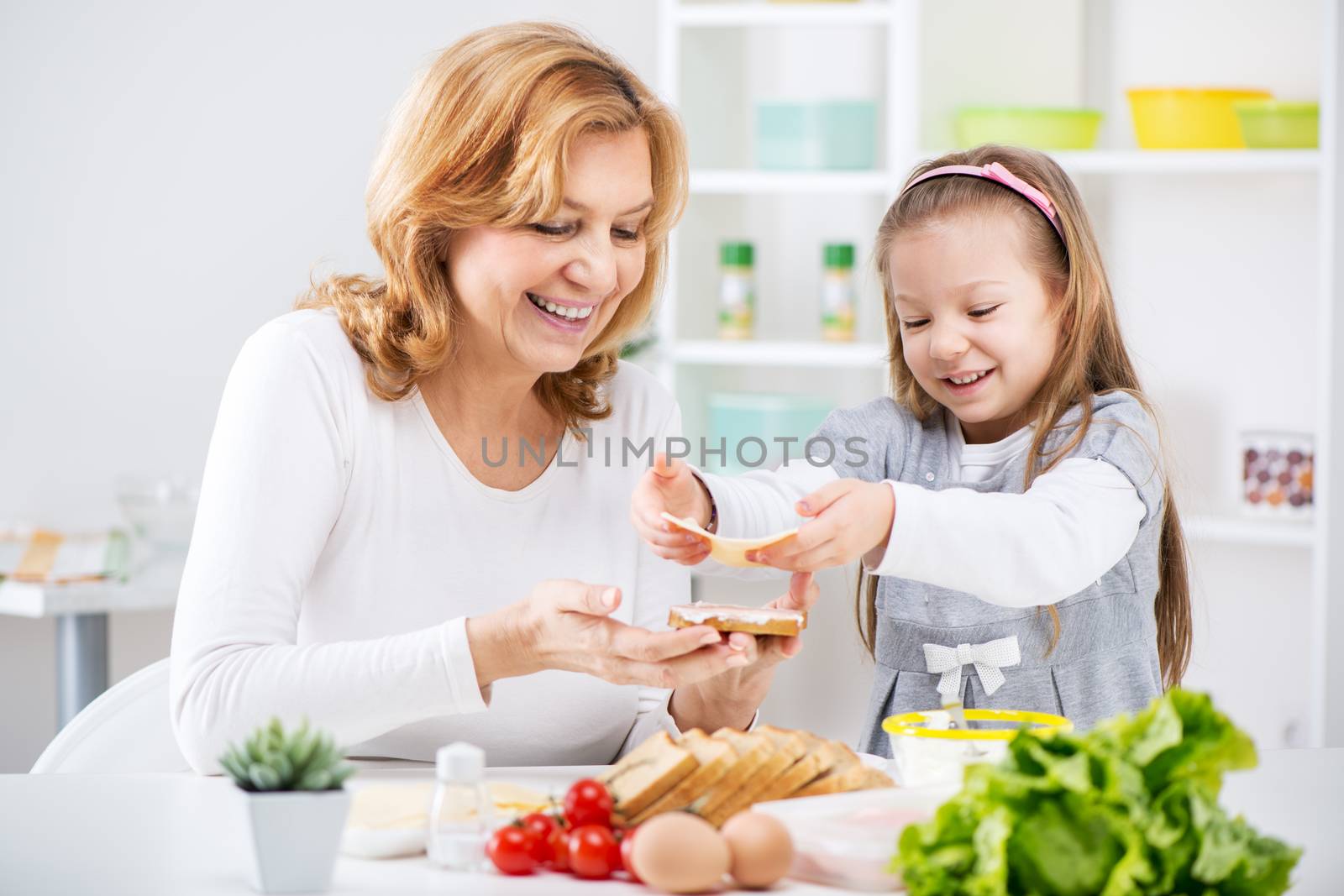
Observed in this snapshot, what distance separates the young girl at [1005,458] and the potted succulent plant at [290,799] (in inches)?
22.6

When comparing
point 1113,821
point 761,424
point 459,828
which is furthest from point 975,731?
point 761,424

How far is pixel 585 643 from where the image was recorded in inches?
48.4

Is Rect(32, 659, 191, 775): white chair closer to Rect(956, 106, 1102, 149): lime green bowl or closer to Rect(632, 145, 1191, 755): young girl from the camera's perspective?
Rect(632, 145, 1191, 755): young girl

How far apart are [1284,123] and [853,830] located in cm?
228

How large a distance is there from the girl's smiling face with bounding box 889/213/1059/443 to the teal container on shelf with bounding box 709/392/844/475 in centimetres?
129

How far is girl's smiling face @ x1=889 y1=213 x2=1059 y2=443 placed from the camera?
5.25ft

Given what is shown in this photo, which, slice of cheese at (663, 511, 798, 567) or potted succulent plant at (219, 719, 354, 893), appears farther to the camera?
slice of cheese at (663, 511, 798, 567)

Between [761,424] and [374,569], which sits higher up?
[761,424]

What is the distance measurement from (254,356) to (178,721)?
0.41m

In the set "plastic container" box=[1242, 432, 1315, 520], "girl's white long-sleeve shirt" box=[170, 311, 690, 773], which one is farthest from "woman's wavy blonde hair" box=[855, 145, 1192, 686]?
"plastic container" box=[1242, 432, 1315, 520]

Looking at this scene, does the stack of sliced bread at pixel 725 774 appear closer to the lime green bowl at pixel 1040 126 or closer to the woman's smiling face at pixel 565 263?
the woman's smiling face at pixel 565 263

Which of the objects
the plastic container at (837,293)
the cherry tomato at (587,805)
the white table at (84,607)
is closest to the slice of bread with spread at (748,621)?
the cherry tomato at (587,805)

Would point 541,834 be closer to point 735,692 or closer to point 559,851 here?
point 559,851

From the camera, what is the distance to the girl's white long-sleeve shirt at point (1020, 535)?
4.40ft
